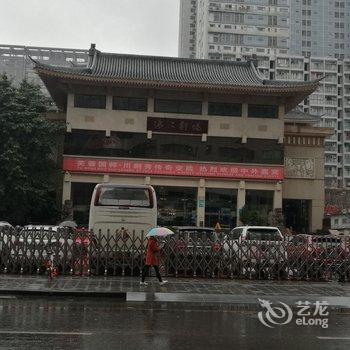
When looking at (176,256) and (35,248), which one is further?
(176,256)

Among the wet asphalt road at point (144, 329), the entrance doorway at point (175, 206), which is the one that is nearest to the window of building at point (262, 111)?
the entrance doorway at point (175, 206)

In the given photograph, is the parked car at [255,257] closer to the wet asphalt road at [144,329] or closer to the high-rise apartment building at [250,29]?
the wet asphalt road at [144,329]

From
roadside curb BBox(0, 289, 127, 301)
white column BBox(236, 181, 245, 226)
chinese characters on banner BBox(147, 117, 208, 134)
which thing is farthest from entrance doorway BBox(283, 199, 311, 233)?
roadside curb BBox(0, 289, 127, 301)

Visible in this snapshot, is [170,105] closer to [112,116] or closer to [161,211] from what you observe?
[112,116]

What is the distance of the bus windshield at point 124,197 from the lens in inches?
618

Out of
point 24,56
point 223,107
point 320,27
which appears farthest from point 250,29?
point 223,107

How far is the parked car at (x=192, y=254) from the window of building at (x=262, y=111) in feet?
67.1

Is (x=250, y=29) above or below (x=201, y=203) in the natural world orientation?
above

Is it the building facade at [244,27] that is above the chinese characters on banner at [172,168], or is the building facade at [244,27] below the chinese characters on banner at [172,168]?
above

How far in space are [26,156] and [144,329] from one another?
23885mm

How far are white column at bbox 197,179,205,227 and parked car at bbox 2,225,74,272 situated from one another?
741 inches

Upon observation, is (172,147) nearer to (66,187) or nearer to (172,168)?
(172,168)

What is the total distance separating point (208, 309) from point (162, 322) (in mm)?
1917

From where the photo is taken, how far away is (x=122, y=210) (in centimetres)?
1555
